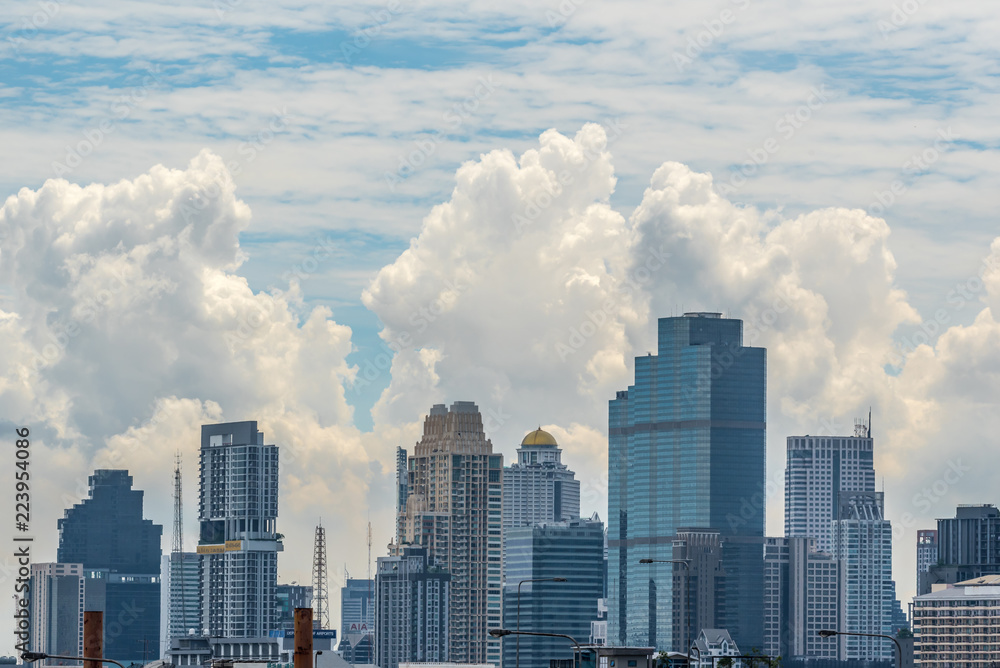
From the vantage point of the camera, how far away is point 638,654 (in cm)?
19550

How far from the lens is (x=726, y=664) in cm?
16100

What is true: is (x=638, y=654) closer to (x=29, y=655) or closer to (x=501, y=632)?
(x=501, y=632)

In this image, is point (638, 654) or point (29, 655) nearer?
point (29, 655)

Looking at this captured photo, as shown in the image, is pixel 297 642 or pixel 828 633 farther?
pixel 828 633

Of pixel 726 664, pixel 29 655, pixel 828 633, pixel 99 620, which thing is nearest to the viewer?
pixel 29 655

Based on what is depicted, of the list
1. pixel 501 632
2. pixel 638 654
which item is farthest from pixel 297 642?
pixel 638 654

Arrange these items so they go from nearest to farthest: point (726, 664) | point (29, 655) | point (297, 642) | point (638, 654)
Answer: point (29, 655) < point (297, 642) < point (726, 664) < point (638, 654)

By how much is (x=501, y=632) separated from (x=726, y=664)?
44946mm

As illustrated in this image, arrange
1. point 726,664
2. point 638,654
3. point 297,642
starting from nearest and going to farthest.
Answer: point 297,642 → point 726,664 → point 638,654

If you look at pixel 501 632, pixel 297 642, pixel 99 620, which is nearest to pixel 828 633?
pixel 501 632

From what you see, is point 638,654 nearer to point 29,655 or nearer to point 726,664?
point 726,664

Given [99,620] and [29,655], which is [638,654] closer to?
[99,620]

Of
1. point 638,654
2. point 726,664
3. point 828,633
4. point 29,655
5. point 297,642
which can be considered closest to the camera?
point 29,655

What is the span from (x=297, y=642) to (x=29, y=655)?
15496mm
